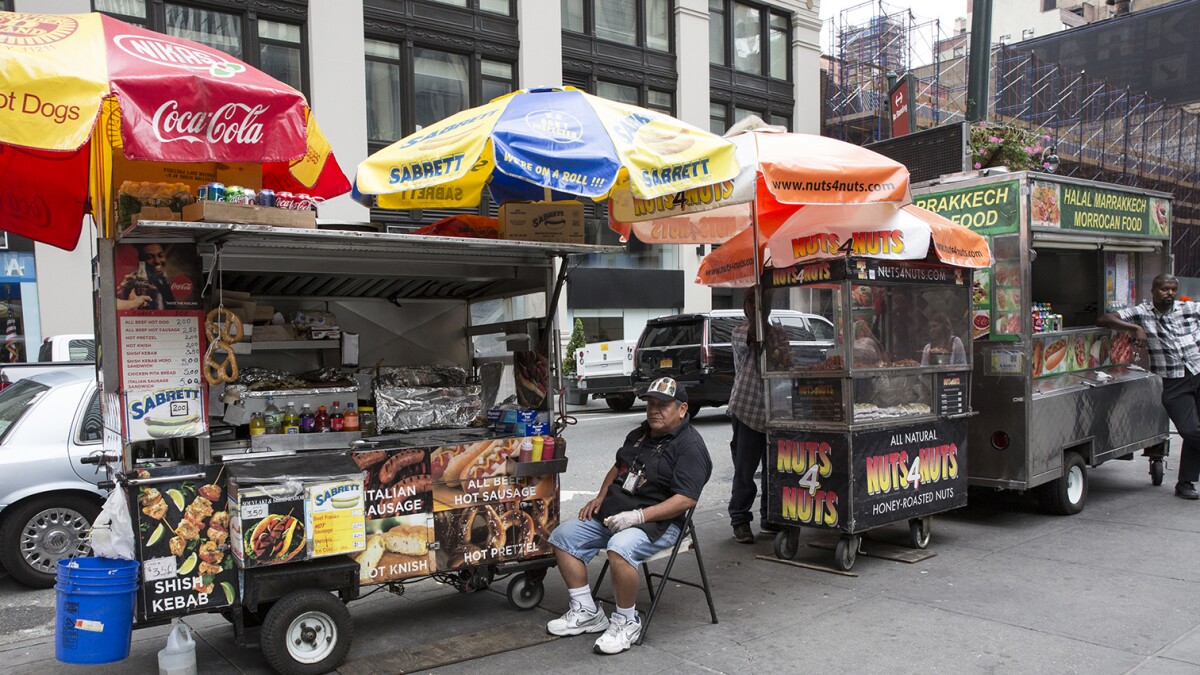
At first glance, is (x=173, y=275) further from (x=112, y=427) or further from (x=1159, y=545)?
(x=1159, y=545)

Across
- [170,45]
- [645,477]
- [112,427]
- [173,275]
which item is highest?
[170,45]

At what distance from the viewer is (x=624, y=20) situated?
973 inches

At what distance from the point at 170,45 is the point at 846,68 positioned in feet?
99.1

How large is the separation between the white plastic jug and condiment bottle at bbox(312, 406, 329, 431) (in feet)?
4.77

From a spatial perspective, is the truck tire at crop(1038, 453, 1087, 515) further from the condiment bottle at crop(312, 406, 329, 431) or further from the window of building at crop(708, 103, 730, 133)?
the window of building at crop(708, 103, 730, 133)

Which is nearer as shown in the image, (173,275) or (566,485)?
(173,275)

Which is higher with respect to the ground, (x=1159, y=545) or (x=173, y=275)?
(x=173, y=275)

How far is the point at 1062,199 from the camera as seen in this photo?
745cm

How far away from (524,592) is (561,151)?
2.73 m

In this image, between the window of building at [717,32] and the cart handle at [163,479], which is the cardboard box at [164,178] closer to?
the cart handle at [163,479]

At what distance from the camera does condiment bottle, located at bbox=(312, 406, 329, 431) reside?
17.7ft

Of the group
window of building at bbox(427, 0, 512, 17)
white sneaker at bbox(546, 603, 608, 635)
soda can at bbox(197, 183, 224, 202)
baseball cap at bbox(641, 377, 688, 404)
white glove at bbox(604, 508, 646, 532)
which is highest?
window of building at bbox(427, 0, 512, 17)

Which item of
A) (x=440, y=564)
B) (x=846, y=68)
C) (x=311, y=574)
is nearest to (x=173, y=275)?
(x=311, y=574)

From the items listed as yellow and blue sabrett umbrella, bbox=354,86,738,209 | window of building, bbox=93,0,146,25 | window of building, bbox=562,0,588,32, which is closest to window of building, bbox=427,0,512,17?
window of building, bbox=562,0,588,32
